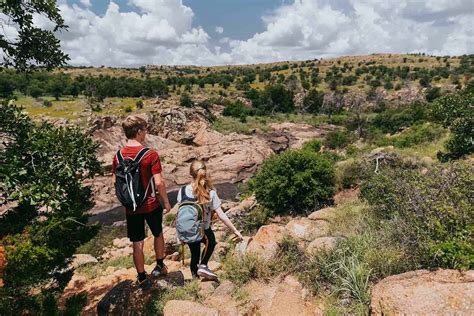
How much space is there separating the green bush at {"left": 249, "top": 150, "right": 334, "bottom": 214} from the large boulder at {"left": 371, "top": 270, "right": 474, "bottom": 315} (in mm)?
8921

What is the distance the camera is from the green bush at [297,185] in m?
12.9

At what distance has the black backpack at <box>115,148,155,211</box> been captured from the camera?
419cm

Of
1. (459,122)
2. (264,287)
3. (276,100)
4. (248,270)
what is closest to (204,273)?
(248,270)

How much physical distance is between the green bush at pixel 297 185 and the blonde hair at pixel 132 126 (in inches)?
360

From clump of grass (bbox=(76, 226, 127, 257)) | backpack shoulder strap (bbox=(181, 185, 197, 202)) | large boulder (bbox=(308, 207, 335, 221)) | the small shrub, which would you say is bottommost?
clump of grass (bbox=(76, 226, 127, 257))

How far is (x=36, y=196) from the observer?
3492mm

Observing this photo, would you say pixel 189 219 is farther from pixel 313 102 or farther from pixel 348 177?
pixel 313 102

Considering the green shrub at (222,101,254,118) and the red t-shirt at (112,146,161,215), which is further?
the green shrub at (222,101,254,118)

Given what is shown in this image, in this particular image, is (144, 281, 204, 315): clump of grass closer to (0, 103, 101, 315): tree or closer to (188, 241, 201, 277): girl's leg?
(188, 241, 201, 277): girl's leg

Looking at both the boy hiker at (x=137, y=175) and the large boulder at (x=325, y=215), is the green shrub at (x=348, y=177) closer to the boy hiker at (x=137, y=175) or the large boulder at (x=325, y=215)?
the large boulder at (x=325, y=215)

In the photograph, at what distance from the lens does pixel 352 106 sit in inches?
2141

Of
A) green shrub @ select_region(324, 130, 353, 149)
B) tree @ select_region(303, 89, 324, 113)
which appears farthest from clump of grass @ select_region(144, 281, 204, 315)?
tree @ select_region(303, 89, 324, 113)

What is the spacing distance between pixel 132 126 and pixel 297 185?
9.47 m

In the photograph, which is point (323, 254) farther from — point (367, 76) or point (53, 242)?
point (367, 76)
